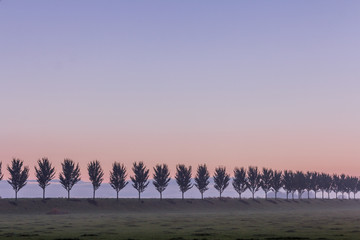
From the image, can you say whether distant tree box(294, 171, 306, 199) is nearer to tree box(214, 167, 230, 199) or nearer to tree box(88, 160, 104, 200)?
tree box(214, 167, 230, 199)

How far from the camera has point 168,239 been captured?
120 ft

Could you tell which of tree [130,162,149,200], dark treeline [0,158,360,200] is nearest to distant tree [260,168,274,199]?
dark treeline [0,158,360,200]

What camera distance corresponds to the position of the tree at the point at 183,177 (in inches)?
5812

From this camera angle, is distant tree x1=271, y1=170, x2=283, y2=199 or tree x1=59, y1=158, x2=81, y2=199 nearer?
tree x1=59, y1=158, x2=81, y2=199

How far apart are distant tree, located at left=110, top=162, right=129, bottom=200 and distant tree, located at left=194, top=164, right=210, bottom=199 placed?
28245 millimetres

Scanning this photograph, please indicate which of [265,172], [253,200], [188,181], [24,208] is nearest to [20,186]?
[24,208]

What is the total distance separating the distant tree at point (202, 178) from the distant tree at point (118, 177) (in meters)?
28.2

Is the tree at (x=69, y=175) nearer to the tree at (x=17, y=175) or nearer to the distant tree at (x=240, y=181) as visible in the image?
the tree at (x=17, y=175)

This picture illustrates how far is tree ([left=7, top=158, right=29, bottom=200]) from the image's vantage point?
120 metres

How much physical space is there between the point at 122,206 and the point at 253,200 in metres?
52.0

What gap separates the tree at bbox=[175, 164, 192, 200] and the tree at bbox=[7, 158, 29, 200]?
161 ft

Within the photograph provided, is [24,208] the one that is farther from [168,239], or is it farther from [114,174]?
[168,239]

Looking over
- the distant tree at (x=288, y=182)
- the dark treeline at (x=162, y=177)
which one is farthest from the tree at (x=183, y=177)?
the distant tree at (x=288, y=182)

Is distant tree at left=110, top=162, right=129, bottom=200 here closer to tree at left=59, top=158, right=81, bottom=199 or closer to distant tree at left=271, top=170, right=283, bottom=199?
tree at left=59, top=158, right=81, bottom=199
